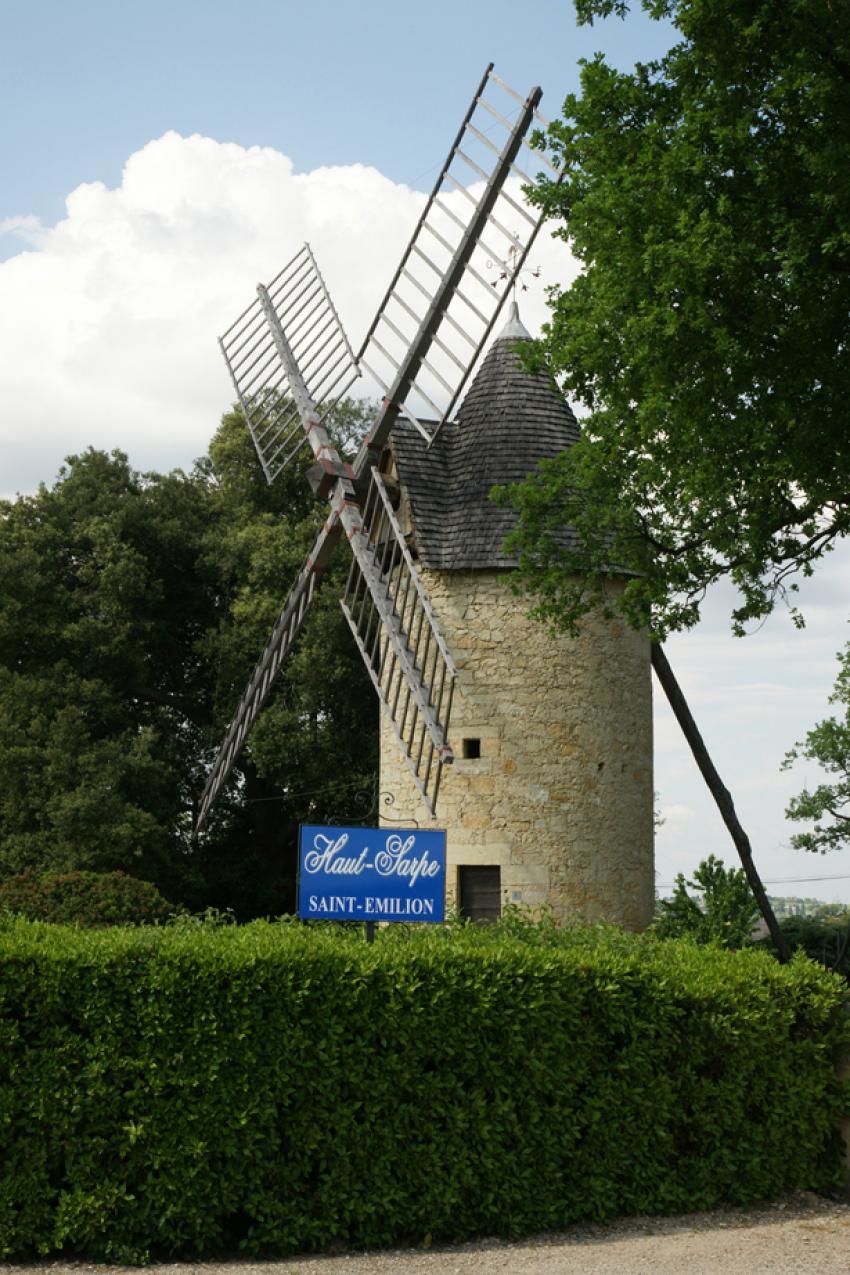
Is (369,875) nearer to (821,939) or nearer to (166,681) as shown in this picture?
(821,939)

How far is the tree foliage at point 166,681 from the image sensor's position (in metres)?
21.0

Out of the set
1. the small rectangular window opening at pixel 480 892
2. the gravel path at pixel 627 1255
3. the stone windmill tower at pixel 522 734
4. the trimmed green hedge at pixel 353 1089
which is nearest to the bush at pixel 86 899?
the stone windmill tower at pixel 522 734

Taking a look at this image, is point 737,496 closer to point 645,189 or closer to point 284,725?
point 645,189

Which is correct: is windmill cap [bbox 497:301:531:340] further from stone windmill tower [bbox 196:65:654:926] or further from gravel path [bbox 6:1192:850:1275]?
gravel path [bbox 6:1192:850:1275]

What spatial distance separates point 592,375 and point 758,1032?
23.2ft

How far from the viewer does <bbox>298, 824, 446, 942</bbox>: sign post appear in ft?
30.3

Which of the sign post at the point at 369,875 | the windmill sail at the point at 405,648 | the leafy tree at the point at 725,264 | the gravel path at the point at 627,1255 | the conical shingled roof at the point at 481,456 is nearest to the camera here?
the gravel path at the point at 627,1255

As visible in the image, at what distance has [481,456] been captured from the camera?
17.2 meters

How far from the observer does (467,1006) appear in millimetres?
8094

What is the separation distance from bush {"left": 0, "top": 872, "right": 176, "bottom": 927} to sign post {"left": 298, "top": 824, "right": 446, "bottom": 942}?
21.0ft

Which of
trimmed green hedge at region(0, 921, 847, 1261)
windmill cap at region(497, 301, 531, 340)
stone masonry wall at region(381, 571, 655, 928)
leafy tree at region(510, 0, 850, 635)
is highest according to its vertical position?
windmill cap at region(497, 301, 531, 340)

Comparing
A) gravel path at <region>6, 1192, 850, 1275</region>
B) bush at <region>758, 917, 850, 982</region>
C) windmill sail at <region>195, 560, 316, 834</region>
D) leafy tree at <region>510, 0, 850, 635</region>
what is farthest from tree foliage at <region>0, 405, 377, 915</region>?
gravel path at <region>6, 1192, 850, 1275</region>

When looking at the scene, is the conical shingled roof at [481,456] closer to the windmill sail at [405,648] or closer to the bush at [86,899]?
the windmill sail at [405,648]

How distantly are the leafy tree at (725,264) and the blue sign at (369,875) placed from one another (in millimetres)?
4473
